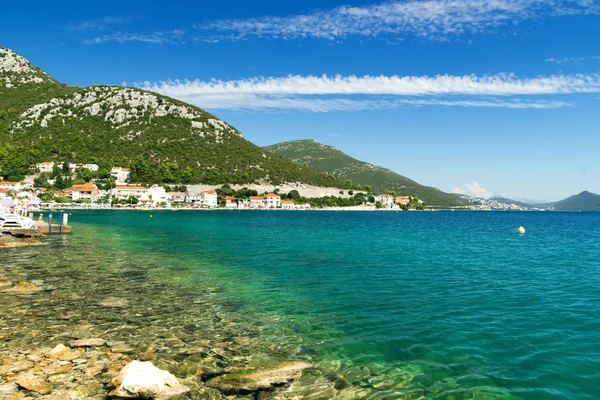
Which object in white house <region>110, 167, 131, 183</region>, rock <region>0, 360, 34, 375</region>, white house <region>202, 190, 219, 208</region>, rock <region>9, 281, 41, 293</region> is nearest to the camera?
rock <region>0, 360, 34, 375</region>

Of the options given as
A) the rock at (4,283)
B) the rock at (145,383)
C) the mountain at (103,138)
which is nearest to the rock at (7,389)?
the rock at (145,383)

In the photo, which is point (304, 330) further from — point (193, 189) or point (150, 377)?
point (193, 189)

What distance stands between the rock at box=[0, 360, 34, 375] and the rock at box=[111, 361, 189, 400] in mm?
2949

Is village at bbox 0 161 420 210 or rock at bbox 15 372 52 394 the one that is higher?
village at bbox 0 161 420 210

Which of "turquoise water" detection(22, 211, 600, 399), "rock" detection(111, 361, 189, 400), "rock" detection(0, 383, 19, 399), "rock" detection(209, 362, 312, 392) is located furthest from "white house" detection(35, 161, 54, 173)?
"rock" detection(209, 362, 312, 392)

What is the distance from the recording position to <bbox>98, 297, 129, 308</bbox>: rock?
55.1ft

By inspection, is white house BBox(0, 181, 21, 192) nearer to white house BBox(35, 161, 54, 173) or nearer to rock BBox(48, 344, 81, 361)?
white house BBox(35, 161, 54, 173)

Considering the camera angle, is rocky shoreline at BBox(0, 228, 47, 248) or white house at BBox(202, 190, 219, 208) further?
white house at BBox(202, 190, 219, 208)

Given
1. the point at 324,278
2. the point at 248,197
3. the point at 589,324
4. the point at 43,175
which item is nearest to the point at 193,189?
the point at 248,197

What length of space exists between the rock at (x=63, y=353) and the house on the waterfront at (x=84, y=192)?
167964 millimetres

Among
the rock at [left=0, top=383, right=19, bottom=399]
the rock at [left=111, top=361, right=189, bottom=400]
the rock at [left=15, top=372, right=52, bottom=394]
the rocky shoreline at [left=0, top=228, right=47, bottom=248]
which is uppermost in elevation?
the rock at [left=111, top=361, right=189, bottom=400]

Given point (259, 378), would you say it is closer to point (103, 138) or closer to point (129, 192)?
point (129, 192)

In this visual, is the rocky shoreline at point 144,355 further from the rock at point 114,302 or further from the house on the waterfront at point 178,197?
the house on the waterfront at point 178,197

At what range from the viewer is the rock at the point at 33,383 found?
9039 millimetres
